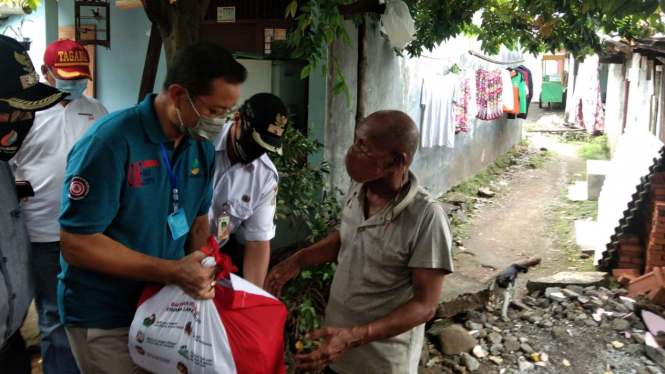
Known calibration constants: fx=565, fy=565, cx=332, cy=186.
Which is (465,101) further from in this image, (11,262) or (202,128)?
(11,262)

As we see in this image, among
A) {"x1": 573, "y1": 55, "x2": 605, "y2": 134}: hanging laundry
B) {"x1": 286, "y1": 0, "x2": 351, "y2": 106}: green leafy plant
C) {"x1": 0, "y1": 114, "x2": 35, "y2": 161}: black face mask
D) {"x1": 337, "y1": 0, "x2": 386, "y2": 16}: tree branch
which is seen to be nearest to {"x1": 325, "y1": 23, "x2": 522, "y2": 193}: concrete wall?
{"x1": 337, "y1": 0, "x2": 386, "y2": 16}: tree branch

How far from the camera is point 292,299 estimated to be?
389cm

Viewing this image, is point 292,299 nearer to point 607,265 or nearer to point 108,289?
point 108,289

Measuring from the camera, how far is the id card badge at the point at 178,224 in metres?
1.86

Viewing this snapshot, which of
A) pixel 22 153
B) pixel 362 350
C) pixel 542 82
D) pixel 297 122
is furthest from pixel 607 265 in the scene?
pixel 542 82

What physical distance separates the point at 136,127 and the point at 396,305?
1.10 m

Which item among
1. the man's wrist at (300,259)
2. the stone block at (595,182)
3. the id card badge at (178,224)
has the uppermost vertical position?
the id card badge at (178,224)

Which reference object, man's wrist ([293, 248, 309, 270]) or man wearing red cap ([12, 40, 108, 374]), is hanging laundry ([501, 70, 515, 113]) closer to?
man wearing red cap ([12, 40, 108, 374])

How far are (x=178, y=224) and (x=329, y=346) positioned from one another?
0.64m

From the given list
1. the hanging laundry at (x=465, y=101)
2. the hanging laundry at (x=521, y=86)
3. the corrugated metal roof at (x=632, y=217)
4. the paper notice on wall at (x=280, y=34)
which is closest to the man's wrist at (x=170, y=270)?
the paper notice on wall at (x=280, y=34)

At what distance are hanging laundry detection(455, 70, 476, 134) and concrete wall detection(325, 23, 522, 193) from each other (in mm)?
310

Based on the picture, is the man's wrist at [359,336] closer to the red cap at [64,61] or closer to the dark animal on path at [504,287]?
the red cap at [64,61]

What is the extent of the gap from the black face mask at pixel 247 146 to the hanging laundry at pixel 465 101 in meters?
7.25

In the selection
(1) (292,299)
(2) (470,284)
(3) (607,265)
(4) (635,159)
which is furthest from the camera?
(4) (635,159)
